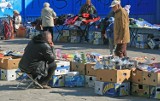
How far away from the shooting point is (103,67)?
8922 mm

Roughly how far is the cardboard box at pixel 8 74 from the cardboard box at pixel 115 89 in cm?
277

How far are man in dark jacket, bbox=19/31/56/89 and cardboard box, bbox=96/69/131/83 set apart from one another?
110cm

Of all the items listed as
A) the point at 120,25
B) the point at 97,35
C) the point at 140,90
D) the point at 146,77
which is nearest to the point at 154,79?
the point at 146,77

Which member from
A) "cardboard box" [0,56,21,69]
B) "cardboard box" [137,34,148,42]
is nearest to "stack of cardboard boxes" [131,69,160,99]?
"cardboard box" [0,56,21,69]

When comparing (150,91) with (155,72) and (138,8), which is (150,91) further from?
(138,8)

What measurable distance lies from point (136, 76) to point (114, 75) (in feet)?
1.67

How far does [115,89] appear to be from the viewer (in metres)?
8.60

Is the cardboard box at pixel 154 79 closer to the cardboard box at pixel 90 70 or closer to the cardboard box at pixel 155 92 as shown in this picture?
the cardboard box at pixel 155 92

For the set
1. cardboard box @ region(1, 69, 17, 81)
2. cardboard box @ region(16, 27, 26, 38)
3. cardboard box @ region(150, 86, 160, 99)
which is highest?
cardboard box @ region(16, 27, 26, 38)

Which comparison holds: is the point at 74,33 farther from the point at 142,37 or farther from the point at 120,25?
the point at 120,25

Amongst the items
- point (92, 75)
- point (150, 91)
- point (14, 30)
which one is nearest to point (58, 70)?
point (92, 75)

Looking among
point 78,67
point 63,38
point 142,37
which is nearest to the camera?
point 78,67

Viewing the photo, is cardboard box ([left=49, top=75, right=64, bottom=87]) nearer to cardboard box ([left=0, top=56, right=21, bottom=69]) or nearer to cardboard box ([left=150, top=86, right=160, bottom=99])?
cardboard box ([left=0, top=56, right=21, bottom=69])

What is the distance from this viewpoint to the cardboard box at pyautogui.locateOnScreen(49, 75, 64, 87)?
965cm
